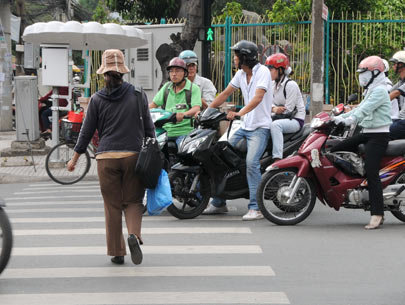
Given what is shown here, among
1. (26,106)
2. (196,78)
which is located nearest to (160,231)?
(196,78)

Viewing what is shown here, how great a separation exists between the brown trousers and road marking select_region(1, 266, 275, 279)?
0.26 metres

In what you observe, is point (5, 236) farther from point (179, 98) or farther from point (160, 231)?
point (179, 98)

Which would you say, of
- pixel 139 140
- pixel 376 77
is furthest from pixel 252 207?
pixel 139 140

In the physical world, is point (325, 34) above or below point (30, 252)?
above

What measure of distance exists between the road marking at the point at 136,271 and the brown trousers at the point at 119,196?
0.26 metres

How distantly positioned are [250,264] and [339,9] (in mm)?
11709

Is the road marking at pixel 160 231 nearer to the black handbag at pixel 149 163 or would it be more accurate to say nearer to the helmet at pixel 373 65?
the black handbag at pixel 149 163

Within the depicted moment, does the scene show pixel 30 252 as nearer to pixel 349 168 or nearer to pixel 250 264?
pixel 250 264

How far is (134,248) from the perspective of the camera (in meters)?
6.35

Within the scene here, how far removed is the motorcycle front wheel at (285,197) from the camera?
27.4ft

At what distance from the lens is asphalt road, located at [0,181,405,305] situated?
5633 mm

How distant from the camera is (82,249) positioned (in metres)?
7.32

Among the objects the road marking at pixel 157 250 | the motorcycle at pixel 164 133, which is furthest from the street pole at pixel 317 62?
the road marking at pixel 157 250

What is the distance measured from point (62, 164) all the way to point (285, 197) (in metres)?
5.69
